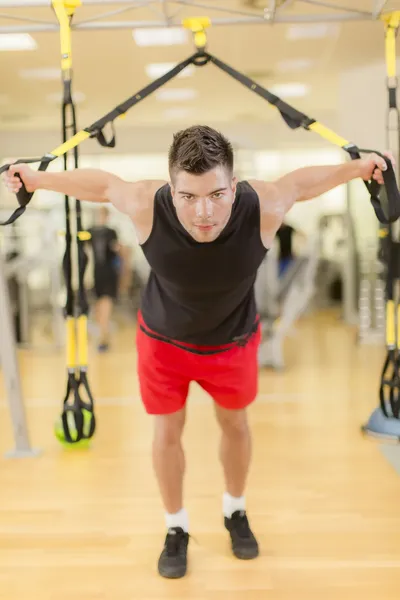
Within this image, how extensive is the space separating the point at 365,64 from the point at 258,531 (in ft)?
16.9

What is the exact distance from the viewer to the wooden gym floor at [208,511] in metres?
1.94

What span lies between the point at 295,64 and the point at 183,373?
5.23 metres

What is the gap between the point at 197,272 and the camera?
1.73m

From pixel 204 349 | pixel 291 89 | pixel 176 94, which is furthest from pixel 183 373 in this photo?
pixel 291 89

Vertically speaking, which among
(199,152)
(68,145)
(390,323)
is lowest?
(390,323)

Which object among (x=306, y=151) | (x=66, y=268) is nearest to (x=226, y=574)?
(x=66, y=268)

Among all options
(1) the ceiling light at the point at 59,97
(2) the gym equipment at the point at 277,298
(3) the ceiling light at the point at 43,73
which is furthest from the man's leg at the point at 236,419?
(1) the ceiling light at the point at 59,97

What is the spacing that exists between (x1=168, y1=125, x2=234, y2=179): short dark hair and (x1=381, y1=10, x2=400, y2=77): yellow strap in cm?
81

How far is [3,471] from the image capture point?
293cm

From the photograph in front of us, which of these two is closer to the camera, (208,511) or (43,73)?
(208,511)

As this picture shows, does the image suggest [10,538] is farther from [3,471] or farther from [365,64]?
[365,64]

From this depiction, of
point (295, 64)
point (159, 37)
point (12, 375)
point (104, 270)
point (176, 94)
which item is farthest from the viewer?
point (176, 94)

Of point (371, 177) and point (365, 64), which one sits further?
point (365, 64)

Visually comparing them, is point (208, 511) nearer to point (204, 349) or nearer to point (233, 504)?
point (233, 504)
